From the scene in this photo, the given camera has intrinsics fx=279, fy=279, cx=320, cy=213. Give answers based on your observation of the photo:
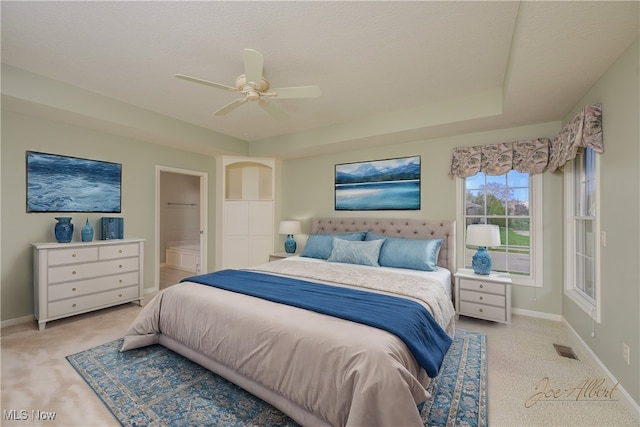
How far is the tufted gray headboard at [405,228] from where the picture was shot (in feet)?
11.9

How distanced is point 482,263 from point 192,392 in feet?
10.4

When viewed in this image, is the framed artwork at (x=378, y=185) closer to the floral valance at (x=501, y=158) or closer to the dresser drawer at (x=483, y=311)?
the floral valance at (x=501, y=158)

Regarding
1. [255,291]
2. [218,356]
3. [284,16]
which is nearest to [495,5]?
[284,16]

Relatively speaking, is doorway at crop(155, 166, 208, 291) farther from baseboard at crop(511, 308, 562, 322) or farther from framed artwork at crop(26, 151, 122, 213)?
baseboard at crop(511, 308, 562, 322)

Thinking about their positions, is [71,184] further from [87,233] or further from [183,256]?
[183,256]

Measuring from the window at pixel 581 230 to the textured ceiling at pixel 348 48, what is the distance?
644 mm

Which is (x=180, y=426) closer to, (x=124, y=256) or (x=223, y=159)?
(x=124, y=256)

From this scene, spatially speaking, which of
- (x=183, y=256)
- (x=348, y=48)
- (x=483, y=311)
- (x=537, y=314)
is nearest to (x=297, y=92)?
(x=348, y=48)

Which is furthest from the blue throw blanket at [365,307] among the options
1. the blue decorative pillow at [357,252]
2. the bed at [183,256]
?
the bed at [183,256]

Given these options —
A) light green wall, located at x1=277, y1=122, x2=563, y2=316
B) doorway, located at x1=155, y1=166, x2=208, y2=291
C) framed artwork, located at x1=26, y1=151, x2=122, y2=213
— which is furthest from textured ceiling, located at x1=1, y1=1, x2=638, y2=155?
doorway, located at x1=155, y1=166, x2=208, y2=291

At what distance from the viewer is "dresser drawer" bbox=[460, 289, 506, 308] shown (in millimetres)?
3059

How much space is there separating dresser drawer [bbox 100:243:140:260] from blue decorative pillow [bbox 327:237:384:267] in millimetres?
2628

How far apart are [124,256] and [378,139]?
3.76m
